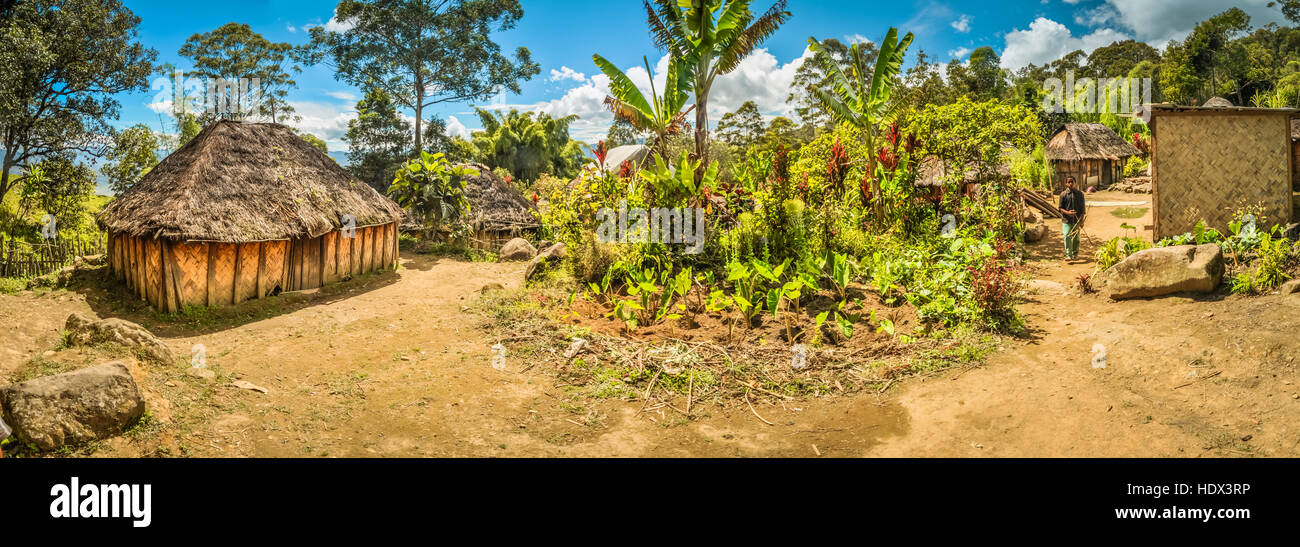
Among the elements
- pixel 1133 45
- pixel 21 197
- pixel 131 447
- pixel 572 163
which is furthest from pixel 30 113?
pixel 1133 45

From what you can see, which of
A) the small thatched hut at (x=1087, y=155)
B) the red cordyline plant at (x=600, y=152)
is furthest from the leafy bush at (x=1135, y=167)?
the red cordyline plant at (x=600, y=152)

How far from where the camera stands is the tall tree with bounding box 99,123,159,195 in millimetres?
14969

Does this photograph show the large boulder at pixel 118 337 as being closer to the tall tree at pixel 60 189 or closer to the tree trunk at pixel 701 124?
the tree trunk at pixel 701 124

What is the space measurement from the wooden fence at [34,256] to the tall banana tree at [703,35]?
411 inches

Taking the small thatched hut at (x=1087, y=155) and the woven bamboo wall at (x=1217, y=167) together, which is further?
the small thatched hut at (x=1087, y=155)

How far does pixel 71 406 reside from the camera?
4.93 metres

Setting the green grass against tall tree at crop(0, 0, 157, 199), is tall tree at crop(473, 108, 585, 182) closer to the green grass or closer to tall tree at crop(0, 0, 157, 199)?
tall tree at crop(0, 0, 157, 199)

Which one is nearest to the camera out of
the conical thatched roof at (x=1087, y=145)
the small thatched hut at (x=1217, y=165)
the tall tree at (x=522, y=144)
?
the small thatched hut at (x=1217, y=165)

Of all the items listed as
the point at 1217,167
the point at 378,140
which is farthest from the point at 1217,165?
the point at 378,140

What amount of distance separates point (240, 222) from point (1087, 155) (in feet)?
71.8

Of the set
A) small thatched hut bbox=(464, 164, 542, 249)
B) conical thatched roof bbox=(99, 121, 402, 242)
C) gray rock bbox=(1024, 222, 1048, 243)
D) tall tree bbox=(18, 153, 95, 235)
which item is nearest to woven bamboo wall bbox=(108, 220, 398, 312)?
conical thatched roof bbox=(99, 121, 402, 242)

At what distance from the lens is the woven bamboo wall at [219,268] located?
29.5ft

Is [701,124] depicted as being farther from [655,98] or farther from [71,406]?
[71,406]

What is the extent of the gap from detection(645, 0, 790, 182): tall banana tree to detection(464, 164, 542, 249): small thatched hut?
19.7 feet
